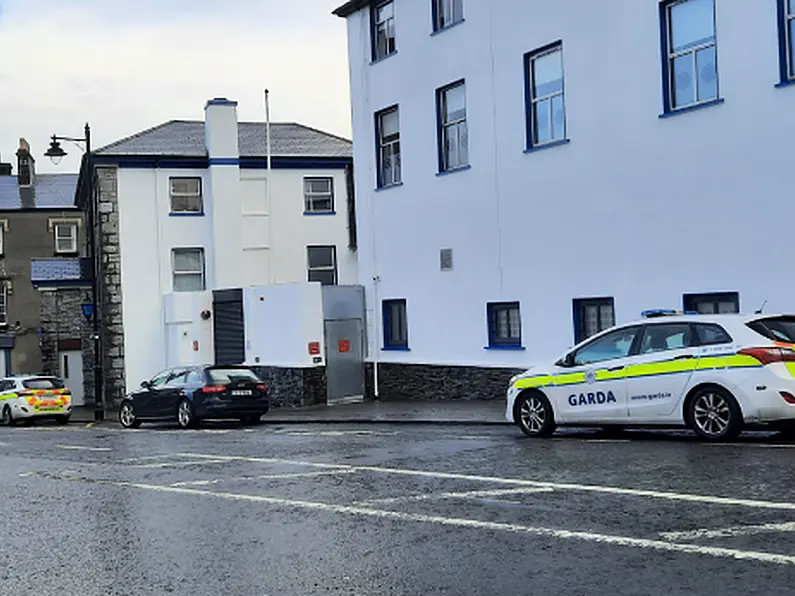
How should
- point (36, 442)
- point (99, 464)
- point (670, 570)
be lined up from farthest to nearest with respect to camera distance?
point (36, 442), point (99, 464), point (670, 570)

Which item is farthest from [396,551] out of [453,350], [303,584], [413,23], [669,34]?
[413,23]

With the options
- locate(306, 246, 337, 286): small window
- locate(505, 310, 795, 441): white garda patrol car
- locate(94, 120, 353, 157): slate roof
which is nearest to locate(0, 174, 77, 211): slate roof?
locate(94, 120, 353, 157): slate roof

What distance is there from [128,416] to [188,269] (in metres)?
13.4

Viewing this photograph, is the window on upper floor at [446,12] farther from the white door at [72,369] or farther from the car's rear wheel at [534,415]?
the white door at [72,369]

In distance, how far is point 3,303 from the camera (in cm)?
5919

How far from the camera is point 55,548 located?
8.92 m

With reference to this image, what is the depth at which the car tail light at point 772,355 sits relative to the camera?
Result: 44.4 feet

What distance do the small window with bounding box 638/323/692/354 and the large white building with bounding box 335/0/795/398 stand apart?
15.1ft

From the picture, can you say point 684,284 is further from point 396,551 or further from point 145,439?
point 396,551

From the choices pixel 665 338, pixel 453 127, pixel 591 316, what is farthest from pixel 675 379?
pixel 453 127

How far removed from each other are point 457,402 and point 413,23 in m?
9.25

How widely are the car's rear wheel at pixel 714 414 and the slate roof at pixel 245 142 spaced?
28995 millimetres

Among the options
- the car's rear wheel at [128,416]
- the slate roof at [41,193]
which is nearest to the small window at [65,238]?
the slate roof at [41,193]

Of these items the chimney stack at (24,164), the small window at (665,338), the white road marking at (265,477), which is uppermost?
the chimney stack at (24,164)
